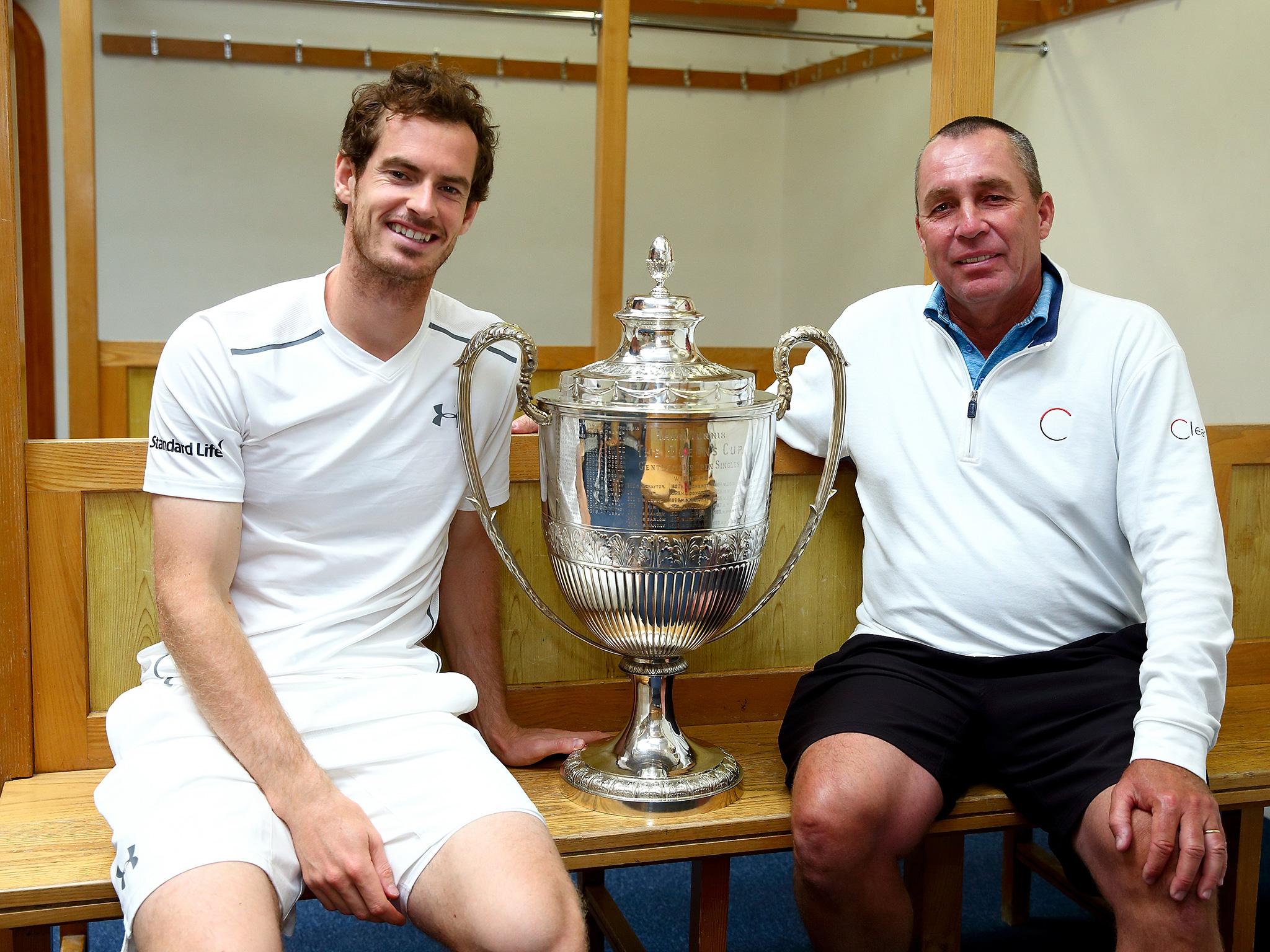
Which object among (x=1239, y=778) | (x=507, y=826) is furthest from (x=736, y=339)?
(x=507, y=826)

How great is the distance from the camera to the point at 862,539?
209 centimetres

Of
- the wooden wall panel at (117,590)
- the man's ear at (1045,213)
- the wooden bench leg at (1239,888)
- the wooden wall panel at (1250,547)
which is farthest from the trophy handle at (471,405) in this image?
the wooden wall panel at (1250,547)

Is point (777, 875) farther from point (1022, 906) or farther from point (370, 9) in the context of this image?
point (370, 9)

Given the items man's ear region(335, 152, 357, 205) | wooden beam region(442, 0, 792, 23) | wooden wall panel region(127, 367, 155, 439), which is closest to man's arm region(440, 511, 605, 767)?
man's ear region(335, 152, 357, 205)

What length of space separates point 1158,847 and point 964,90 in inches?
52.2

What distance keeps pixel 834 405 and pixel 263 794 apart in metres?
0.95

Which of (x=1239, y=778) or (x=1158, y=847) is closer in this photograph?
(x=1158, y=847)

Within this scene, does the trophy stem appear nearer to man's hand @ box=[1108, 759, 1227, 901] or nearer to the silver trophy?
the silver trophy

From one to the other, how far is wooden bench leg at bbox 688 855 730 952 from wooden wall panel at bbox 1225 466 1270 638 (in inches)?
47.2

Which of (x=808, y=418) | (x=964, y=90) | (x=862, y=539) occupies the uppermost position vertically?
(x=964, y=90)

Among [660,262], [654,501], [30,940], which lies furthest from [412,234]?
[30,940]

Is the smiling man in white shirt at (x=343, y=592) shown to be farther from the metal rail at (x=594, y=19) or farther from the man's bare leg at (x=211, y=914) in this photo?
the metal rail at (x=594, y=19)

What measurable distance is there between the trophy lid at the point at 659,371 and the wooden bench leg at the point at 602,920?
35.2 inches

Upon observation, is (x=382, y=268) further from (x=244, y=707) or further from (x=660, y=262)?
(x=244, y=707)
